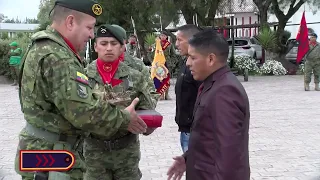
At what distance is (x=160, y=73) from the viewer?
11547mm

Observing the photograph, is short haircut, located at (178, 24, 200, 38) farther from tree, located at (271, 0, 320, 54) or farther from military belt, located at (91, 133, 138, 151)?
tree, located at (271, 0, 320, 54)

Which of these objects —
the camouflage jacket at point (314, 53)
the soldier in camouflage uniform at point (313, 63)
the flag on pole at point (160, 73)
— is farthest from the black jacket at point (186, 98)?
the camouflage jacket at point (314, 53)

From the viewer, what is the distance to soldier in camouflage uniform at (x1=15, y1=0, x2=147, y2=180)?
2441 mm

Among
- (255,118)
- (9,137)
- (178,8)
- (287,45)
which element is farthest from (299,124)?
(287,45)

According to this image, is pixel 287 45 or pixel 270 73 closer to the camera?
pixel 270 73

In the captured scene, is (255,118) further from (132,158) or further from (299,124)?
(132,158)

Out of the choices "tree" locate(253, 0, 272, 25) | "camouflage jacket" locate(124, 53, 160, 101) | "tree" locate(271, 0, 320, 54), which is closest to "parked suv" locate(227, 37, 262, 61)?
"tree" locate(271, 0, 320, 54)

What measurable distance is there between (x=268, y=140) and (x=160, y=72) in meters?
4.58

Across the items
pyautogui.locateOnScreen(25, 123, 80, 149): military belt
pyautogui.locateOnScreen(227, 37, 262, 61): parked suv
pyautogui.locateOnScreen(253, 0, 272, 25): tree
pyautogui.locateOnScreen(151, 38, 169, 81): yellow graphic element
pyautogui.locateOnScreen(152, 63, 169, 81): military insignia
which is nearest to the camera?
pyautogui.locateOnScreen(25, 123, 80, 149): military belt

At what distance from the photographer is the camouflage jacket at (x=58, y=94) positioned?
2432 mm

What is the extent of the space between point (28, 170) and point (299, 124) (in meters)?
7.43

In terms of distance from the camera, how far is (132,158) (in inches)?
141
